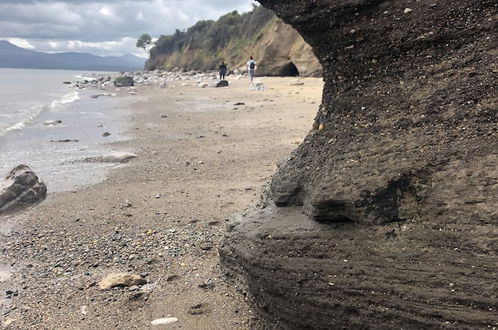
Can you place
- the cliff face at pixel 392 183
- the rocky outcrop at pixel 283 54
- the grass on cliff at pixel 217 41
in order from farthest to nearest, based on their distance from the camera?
1. the grass on cliff at pixel 217 41
2. the rocky outcrop at pixel 283 54
3. the cliff face at pixel 392 183

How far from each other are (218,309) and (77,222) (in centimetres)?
392

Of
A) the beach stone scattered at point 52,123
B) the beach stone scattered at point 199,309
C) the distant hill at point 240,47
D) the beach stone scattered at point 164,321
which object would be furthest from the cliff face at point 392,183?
the distant hill at point 240,47

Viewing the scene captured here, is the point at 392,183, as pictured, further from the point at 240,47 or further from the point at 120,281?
the point at 240,47

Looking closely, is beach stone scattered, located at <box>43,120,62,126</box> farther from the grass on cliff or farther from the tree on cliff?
the tree on cliff

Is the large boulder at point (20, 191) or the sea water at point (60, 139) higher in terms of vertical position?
the large boulder at point (20, 191)

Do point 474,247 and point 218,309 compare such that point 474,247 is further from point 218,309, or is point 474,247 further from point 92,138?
point 92,138

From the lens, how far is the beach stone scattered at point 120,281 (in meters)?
4.95

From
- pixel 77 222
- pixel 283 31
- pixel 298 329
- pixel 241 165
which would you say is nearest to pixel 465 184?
pixel 298 329

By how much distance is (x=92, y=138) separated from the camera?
15.8 metres

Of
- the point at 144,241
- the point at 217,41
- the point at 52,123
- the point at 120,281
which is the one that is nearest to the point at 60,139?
the point at 52,123

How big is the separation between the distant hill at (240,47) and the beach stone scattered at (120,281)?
31.0 metres

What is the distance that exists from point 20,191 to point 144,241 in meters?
3.83

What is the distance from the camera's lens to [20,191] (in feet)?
28.3

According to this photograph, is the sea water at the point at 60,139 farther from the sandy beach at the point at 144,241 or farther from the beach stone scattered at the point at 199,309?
the beach stone scattered at the point at 199,309
